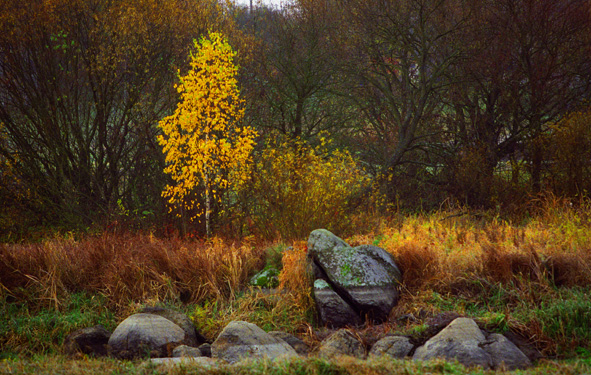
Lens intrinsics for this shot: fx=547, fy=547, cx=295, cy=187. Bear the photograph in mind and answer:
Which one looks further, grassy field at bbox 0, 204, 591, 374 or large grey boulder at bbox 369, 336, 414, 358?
grassy field at bbox 0, 204, 591, 374

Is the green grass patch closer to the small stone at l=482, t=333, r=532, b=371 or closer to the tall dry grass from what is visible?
the tall dry grass

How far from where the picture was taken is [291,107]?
14000 millimetres

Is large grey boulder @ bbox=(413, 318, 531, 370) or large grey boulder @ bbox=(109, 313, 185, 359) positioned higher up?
large grey boulder @ bbox=(109, 313, 185, 359)

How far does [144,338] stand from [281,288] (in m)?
1.83

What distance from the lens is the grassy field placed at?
5.23 m

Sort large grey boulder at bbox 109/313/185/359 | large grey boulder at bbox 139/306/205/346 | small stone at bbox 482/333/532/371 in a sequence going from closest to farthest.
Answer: small stone at bbox 482/333/532/371 < large grey boulder at bbox 109/313/185/359 < large grey boulder at bbox 139/306/205/346

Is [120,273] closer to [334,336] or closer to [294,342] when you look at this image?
[294,342]

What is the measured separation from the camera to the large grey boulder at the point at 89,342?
209 inches

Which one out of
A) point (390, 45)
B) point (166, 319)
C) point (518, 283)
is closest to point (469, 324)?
point (518, 283)

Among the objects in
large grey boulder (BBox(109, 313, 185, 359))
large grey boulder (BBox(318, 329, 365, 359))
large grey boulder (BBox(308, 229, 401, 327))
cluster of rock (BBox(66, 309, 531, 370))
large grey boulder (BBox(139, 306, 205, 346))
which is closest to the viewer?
cluster of rock (BBox(66, 309, 531, 370))

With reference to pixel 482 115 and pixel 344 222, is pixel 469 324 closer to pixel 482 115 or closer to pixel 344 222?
pixel 344 222

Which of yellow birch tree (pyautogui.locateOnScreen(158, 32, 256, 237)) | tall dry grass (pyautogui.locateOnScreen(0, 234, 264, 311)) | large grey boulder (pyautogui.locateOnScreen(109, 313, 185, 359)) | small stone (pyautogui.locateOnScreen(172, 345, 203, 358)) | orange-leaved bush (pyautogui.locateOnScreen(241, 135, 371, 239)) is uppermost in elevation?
yellow birch tree (pyautogui.locateOnScreen(158, 32, 256, 237))

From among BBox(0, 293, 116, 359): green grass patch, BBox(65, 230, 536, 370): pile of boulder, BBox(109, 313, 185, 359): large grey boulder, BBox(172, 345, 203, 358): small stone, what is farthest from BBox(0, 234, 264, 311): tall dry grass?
BBox(172, 345, 203, 358): small stone

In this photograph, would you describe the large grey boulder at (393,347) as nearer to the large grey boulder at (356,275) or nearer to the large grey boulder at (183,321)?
the large grey boulder at (356,275)
